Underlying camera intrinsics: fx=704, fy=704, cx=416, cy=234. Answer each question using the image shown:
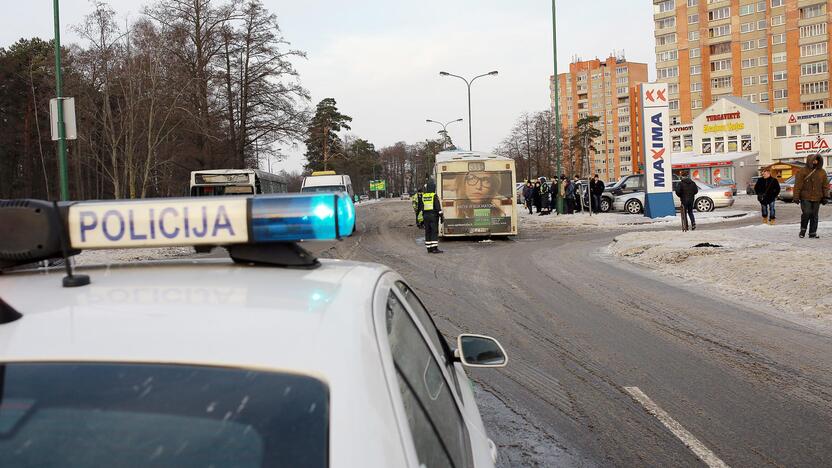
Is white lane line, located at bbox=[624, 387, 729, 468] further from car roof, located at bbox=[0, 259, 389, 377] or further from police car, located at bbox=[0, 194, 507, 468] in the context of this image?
car roof, located at bbox=[0, 259, 389, 377]

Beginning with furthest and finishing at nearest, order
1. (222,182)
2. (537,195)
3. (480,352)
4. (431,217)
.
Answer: (537,195) → (222,182) → (431,217) → (480,352)

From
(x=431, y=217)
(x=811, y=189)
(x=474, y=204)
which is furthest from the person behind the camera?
(x=474, y=204)

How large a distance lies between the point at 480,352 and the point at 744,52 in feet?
351

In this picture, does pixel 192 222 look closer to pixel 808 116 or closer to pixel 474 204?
pixel 474 204

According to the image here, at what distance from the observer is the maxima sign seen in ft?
245

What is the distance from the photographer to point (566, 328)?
8.20 metres

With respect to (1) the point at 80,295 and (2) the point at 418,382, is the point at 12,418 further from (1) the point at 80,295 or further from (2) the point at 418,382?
(2) the point at 418,382

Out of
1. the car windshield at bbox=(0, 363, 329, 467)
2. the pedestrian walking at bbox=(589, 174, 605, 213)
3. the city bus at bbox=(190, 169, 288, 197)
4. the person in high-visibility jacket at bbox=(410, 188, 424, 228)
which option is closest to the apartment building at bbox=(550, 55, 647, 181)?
the pedestrian walking at bbox=(589, 174, 605, 213)

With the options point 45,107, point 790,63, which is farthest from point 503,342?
point 790,63

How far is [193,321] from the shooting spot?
4.97 ft

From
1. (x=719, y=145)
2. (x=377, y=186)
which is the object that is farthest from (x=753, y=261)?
(x=377, y=186)

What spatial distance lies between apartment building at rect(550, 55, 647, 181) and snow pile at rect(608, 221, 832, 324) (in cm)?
13562

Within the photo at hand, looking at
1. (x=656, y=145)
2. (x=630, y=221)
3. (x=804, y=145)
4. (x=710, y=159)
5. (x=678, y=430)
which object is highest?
(x=804, y=145)

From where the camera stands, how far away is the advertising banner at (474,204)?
72.4 feet
